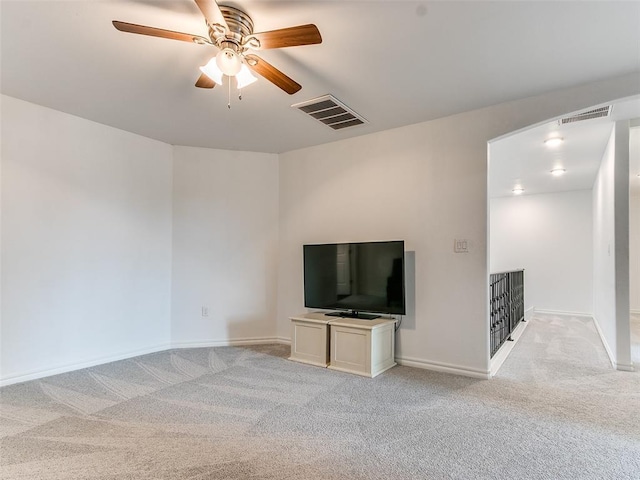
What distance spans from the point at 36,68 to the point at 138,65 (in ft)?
2.71

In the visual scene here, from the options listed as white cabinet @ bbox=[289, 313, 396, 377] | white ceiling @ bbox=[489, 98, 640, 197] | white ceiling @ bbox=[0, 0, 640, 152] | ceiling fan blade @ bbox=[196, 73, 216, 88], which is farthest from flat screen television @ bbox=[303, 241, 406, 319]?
ceiling fan blade @ bbox=[196, 73, 216, 88]

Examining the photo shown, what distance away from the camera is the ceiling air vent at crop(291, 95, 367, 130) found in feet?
10.4

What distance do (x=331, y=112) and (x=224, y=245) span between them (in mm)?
2204

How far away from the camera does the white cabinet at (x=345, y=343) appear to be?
3342mm

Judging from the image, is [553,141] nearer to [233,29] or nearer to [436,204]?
[436,204]

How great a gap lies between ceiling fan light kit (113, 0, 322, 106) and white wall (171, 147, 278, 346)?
2.33 m

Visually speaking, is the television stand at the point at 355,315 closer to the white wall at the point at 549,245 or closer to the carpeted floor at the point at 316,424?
the carpeted floor at the point at 316,424

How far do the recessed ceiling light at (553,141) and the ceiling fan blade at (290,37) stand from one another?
362 centimetres

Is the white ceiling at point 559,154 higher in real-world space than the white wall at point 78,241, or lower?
higher

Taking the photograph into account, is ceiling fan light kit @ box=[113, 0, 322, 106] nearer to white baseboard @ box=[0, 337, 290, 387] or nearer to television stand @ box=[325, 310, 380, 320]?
television stand @ box=[325, 310, 380, 320]

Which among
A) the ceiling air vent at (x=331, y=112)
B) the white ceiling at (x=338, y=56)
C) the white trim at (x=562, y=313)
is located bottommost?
the white trim at (x=562, y=313)

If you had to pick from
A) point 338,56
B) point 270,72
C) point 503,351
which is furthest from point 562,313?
A: point 270,72

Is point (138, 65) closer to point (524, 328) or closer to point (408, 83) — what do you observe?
point (408, 83)

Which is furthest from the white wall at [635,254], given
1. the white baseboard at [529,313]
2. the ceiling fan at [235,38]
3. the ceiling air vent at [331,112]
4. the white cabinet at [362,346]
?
the ceiling fan at [235,38]
